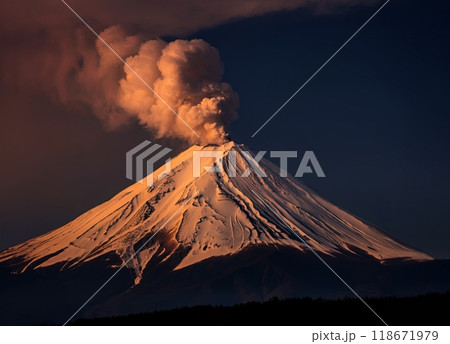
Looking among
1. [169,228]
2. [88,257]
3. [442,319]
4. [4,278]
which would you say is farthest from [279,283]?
[442,319]

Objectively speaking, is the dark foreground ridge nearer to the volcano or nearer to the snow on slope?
the volcano

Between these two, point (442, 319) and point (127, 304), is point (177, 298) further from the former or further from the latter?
point (442, 319)

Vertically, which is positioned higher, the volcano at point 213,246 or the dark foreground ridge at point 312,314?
the volcano at point 213,246

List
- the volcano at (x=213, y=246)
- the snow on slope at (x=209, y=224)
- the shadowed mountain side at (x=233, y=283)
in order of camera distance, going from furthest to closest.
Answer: the snow on slope at (x=209, y=224)
the volcano at (x=213, y=246)
the shadowed mountain side at (x=233, y=283)

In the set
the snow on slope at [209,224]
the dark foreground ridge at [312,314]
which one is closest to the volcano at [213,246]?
→ the snow on slope at [209,224]

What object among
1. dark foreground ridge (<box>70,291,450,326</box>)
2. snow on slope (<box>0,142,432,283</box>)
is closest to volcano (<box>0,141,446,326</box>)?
snow on slope (<box>0,142,432,283</box>)

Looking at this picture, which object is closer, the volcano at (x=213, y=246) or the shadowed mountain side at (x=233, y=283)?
the shadowed mountain side at (x=233, y=283)

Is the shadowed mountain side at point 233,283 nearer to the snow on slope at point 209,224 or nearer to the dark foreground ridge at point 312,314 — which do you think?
the snow on slope at point 209,224
